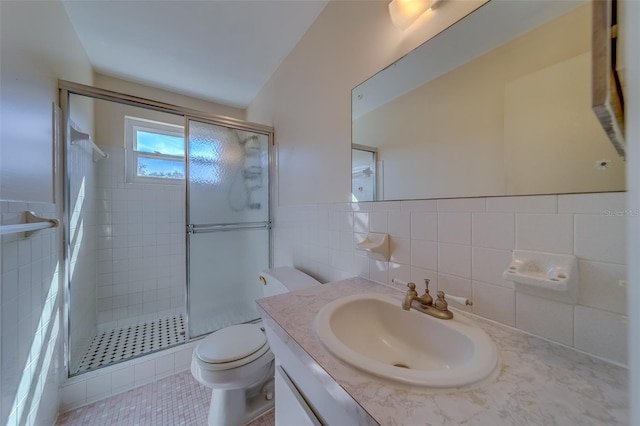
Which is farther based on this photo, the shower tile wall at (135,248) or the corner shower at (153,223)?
the shower tile wall at (135,248)

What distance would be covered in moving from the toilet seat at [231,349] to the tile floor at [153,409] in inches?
16.1

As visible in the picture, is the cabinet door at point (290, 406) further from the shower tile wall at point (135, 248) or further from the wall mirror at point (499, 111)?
the shower tile wall at point (135, 248)

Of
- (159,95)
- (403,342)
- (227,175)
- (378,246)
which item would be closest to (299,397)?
(403,342)

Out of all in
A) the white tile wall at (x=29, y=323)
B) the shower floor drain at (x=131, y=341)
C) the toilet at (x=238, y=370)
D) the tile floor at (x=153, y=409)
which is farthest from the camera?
the shower floor drain at (x=131, y=341)

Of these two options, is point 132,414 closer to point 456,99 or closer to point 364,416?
point 364,416

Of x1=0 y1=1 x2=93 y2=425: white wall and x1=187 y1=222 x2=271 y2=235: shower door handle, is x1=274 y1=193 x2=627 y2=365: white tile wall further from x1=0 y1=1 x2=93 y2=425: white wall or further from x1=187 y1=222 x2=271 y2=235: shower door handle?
x1=0 y1=1 x2=93 y2=425: white wall

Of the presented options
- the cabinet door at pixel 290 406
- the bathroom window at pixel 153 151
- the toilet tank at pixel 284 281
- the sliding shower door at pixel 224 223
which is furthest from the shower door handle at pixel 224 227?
the cabinet door at pixel 290 406

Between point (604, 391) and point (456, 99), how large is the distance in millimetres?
827

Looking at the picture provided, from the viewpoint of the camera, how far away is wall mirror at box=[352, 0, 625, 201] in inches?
21.5

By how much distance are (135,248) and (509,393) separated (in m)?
2.86

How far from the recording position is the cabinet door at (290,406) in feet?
1.92

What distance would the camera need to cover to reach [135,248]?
222 cm

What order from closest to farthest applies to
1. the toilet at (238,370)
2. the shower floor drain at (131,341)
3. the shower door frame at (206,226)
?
the toilet at (238,370)
the shower floor drain at (131,341)
the shower door frame at (206,226)

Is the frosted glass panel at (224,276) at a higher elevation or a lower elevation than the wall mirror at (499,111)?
lower
